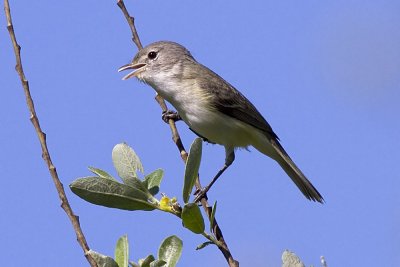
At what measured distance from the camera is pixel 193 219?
6.66 feet

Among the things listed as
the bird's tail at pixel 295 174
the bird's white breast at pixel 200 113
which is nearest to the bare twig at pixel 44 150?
the bird's white breast at pixel 200 113

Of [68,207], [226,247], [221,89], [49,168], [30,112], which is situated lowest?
[226,247]

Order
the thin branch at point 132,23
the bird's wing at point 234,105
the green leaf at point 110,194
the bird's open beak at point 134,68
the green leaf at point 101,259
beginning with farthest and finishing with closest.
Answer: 1. the bird's wing at point 234,105
2. the bird's open beak at point 134,68
3. the thin branch at point 132,23
4. the green leaf at point 110,194
5. the green leaf at point 101,259

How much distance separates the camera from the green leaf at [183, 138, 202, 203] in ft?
7.04

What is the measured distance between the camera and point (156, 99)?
12.2 ft

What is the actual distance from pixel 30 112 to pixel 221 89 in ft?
12.2

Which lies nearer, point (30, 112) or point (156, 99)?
point (30, 112)

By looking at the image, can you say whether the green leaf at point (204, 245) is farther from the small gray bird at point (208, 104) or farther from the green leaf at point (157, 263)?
the small gray bird at point (208, 104)

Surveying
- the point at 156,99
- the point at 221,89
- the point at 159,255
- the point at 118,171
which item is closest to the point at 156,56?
the point at 221,89

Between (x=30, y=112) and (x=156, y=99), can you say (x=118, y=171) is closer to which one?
(x=30, y=112)

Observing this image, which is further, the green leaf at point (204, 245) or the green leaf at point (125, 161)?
the green leaf at point (125, 161)

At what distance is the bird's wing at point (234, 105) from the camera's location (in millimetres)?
5512

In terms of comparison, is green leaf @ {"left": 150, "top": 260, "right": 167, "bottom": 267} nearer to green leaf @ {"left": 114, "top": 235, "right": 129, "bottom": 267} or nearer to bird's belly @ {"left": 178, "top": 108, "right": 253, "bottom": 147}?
green leaf @ {"left": 114, "top": 235, "right": 129, "bottom": 267}

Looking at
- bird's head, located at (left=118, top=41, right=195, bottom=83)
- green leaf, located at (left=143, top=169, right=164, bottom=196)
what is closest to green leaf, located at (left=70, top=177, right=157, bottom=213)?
green leaf, located at (left=143, top=169, right=164, bottom=196)
